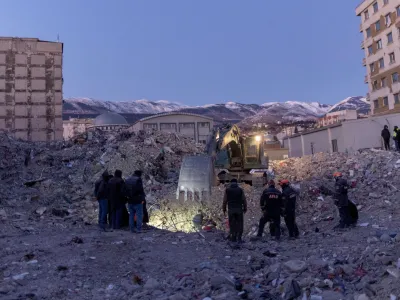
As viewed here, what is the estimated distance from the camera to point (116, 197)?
8.38 metres

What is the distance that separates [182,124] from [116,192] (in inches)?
1870

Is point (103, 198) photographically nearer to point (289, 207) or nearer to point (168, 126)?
point (289, 207)

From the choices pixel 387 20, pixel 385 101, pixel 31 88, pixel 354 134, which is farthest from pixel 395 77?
pixel 31 88

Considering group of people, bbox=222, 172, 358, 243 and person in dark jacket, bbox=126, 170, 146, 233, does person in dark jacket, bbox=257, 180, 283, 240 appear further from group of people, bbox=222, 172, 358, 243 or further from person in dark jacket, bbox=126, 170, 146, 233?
person in dark jacket, bbox=126, 170, 146, 233

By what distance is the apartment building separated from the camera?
113ft

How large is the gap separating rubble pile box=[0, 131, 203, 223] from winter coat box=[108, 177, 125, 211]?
3098 millimetres

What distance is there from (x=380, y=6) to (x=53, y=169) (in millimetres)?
34126

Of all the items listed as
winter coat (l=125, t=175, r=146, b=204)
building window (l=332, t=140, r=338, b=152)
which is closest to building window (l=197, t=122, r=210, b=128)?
building window (l=332, t=140, r=338, b=152)

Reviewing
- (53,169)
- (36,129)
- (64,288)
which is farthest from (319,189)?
(36,129)

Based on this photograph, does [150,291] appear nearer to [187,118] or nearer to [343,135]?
[343,135]

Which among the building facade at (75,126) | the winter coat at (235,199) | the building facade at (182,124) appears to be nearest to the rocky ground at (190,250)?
the winter coat at (235,199)

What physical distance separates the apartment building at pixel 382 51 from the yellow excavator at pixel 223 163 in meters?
24.5

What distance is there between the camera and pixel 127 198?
27.1 feet

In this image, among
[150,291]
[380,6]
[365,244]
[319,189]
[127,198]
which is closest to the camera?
[150,291]
